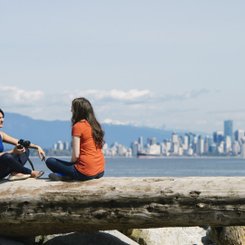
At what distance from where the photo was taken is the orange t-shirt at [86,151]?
13.3 meters

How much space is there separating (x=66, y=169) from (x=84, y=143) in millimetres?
533

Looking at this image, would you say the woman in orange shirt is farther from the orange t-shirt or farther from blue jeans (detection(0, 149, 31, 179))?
blue jeans (detection(0, 149, 31, 179))

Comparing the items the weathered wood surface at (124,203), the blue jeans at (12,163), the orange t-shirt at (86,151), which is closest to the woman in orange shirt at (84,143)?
the orange t-shirt at (86,151)

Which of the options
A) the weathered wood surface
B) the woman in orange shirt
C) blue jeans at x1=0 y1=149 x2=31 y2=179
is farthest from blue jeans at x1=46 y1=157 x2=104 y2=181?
blue jeans at x1=0 y1=149 x2=31 y2=179

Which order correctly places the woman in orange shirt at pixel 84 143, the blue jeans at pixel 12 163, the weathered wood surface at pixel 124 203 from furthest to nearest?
the blue jeans at pixel 12 163, the woman in orange shirt at pixel 84 143, the weathered wood surface at pixel 124 203

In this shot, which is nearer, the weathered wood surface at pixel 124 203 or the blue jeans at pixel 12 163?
the weathered wood surface at pixel 124 203

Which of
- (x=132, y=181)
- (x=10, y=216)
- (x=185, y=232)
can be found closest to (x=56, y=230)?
(x=10, y=216)

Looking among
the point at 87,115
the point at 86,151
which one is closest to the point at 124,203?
the point at 86,151

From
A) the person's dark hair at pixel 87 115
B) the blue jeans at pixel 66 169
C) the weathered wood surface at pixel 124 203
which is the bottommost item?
the weathered wood surface at pixel 124 203

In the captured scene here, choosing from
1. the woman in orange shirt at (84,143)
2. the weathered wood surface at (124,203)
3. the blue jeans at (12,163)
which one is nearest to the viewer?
the weathered wood surface at (124,203)

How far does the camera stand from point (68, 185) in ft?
43.4

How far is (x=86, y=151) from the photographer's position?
13352 millimetres

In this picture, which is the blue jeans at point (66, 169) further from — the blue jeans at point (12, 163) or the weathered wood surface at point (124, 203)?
the blue jeans at point (12, 163)

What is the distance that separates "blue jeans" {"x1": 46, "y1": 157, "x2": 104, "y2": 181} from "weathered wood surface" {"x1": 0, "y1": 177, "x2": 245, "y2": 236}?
15cm
